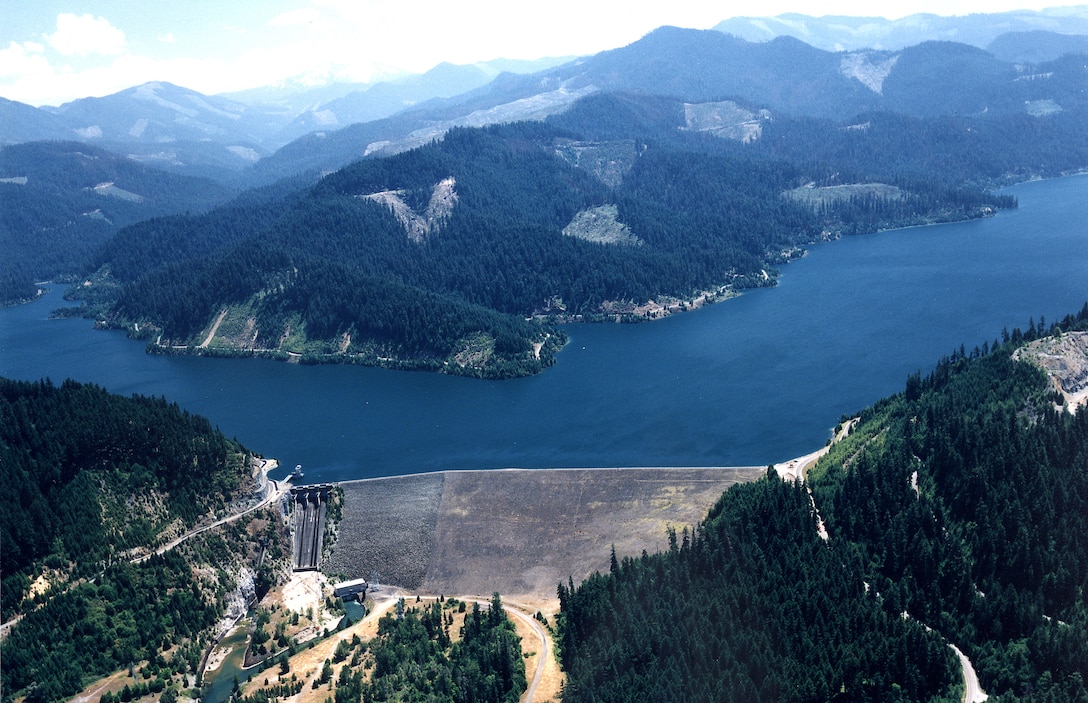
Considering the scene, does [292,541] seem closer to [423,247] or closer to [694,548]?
[694,548]

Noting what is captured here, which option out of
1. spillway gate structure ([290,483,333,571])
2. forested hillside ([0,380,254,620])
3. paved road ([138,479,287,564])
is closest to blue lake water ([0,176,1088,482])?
paved road ([138,479,287,564])

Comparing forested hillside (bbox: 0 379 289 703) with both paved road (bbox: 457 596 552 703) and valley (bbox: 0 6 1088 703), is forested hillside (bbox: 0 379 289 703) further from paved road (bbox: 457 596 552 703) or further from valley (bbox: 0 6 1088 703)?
paved road (bbox: 457 596 552 703)

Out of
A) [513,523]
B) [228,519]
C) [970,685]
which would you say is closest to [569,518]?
[513,523]

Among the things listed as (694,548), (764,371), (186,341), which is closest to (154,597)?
(694,548)

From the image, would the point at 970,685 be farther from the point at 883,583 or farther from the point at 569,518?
the point at 569,518

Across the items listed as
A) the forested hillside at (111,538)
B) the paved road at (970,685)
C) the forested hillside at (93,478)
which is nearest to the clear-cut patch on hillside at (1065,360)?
the paved road at (970,685)

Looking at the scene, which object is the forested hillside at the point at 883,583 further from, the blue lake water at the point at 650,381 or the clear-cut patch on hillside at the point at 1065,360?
the blue lake water at the point at 650,381
